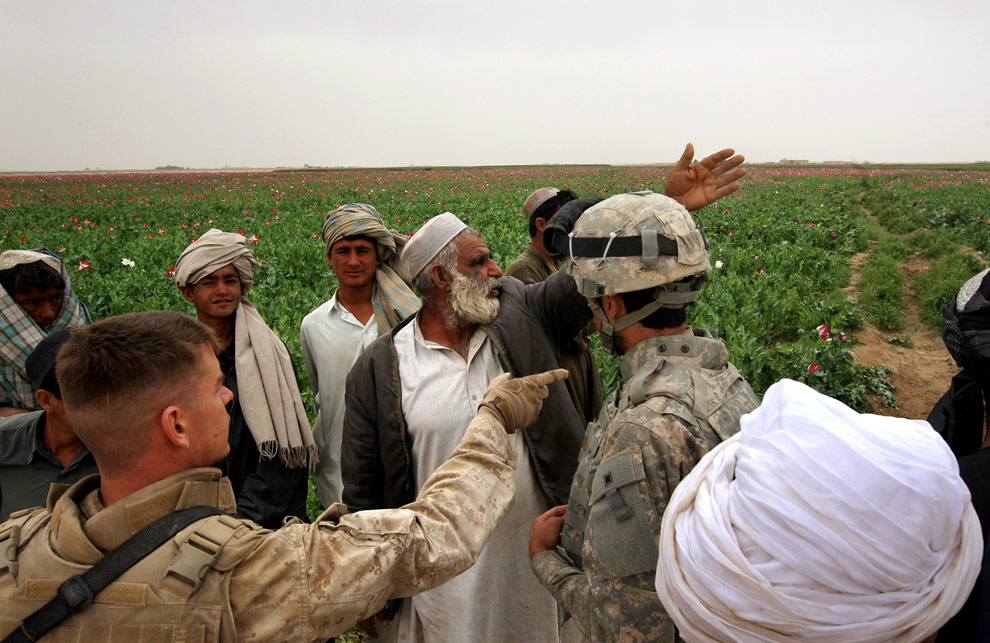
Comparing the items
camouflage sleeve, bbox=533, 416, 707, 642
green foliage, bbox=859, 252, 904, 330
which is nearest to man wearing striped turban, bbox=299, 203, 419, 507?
camouflage sleeve, bbox=533, 416, 707, 642

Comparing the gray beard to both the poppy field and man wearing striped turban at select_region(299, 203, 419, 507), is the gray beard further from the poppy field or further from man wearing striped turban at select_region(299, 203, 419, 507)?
the poppy field

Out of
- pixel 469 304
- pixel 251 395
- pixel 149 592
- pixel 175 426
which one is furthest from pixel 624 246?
pixel 251 395

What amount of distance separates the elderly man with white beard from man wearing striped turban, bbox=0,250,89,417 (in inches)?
79.1

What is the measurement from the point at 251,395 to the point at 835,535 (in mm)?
2588

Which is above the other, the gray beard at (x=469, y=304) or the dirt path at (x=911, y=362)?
the gray beard at (x=469, y=304)

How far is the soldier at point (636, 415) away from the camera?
1470mm

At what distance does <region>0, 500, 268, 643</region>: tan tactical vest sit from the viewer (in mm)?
1146

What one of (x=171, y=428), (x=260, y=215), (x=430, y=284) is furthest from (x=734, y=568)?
(x=260, y=215)

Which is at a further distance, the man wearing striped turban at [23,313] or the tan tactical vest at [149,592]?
the man wearing striped turban at [23,313]

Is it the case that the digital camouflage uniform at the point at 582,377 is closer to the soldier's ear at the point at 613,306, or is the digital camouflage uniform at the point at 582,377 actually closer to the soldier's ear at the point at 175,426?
the soldier's ear at the point at 613,306

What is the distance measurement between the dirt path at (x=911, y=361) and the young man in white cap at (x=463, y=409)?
5.60 meters

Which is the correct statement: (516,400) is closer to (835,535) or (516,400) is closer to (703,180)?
(835,535)

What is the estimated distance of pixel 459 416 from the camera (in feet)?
Answer: 7.93

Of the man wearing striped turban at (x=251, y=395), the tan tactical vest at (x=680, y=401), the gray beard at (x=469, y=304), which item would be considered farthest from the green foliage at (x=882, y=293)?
the man wearing striped turban at (x=251, y=395)
